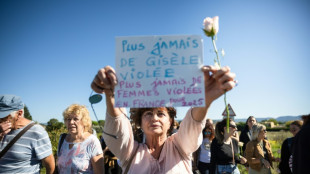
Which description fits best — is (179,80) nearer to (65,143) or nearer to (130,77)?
(130,77)

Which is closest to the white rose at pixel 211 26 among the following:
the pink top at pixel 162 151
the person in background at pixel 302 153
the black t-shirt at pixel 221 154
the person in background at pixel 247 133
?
the pink top at pixel 162 151

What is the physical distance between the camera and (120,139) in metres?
1.46

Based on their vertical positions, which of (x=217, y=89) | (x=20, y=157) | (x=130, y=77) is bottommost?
(x=20, y=157)

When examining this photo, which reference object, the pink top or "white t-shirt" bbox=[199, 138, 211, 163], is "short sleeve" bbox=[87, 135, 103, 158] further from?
"white t-shirt" bbox=[199, 138, 211, 163]

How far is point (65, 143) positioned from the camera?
9.17 feet

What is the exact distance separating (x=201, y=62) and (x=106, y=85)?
72 centimetres

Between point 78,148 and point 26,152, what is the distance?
0.63 m

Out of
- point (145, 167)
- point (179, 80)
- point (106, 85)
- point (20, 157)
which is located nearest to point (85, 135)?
point (20, 157)

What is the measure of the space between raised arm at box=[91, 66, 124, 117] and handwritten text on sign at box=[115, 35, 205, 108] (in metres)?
0.06

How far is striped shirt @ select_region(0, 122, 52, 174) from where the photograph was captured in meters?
2.20

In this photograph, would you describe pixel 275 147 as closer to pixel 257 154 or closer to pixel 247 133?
pixel 247 133

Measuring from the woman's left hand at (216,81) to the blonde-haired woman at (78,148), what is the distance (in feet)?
6.68

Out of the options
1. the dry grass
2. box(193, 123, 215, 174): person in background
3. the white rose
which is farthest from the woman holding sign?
the dry grass

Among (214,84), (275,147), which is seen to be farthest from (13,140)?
(275,147)
